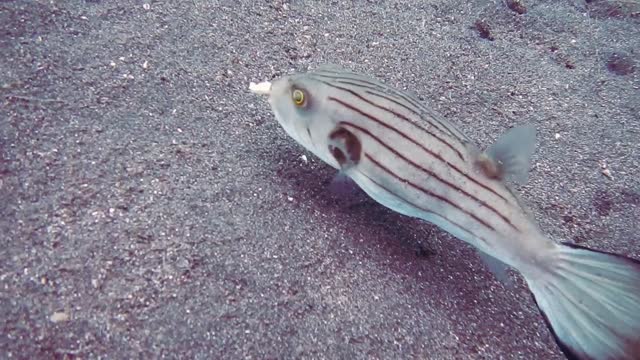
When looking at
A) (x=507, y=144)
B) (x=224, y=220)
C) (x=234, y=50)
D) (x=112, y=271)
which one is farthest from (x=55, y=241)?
(x=507, y=144)

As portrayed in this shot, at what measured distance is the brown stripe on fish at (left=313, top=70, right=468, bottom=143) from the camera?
7.48ft

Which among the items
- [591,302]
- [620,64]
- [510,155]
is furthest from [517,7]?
[591,302]

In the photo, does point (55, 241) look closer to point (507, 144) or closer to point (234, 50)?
point (234, 50)

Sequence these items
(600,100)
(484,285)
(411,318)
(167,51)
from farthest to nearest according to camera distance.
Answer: (600,100)
(167,51)
(484,285)
(411,318)

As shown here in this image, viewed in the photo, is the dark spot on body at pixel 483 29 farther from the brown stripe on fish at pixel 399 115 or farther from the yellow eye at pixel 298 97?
the yellow eye at pixel 298 97

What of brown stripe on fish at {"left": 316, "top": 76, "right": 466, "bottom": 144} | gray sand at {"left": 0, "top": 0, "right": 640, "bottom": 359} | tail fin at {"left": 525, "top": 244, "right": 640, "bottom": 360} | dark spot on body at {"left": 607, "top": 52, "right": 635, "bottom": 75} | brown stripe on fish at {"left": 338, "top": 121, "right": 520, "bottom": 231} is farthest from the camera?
dark spot on body at {"left": 607, "top": 52, "right": 635, "bottom": 75}

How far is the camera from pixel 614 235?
9.02 feet

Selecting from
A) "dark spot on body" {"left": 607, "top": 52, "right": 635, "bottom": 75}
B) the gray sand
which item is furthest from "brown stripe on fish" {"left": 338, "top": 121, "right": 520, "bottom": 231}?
"dark spot on body" {"left": 607, "top": 52, "right": 635, "bottom": 75}

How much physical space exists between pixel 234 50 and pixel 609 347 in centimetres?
263

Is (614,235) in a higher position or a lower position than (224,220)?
higher

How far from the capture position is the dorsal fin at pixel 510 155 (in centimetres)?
211

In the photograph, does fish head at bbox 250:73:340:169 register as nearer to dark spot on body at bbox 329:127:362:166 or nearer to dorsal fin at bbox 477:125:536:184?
dark spot on body at bbox 329:127:362:166

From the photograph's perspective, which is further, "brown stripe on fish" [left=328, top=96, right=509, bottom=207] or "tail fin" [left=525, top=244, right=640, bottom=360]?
"brown stripe on fish" [left=328, top=96, right=509, bottom=207]

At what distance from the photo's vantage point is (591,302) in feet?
6.53
